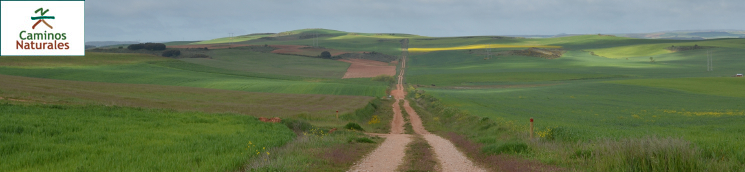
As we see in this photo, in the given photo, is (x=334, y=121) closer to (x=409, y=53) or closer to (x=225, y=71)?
(x=225, y=71)

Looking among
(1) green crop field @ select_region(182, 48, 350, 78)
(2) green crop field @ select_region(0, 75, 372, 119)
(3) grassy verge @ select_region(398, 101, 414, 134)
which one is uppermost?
(1) green crop field @ select_region(182, 48, 350, 78)

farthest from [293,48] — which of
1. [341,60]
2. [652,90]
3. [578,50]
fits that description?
[652,90]

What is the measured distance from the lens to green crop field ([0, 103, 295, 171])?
1159 cm

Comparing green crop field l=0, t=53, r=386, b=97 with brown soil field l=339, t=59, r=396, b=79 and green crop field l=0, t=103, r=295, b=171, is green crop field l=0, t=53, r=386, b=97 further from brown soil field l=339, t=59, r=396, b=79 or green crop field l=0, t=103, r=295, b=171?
green crop field l=0, t=103, r=295, b=171

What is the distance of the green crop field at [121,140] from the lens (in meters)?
11.6

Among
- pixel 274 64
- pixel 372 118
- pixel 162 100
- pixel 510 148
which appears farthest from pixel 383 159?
pixel 274 64

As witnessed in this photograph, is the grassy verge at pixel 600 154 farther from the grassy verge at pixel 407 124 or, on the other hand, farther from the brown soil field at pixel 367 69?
the brown soil field at pixel 367 69

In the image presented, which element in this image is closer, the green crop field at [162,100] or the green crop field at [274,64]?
the green crop field at [162,100]

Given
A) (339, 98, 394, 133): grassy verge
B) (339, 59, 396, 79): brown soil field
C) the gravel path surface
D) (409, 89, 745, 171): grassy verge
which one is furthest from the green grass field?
(339, 59, 396, 79): brown soil field

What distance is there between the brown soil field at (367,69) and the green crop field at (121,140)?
273ft

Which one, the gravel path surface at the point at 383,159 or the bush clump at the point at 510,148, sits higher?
the bush clump at the point at 510,148

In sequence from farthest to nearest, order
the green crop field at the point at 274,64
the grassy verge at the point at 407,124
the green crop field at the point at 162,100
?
the green crop field at the point at 274,64, the grassy verge at the point at 407,124, the green crop field at the point at 162,100

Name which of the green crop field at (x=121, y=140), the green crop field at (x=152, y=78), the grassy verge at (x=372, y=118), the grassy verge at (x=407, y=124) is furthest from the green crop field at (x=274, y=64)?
the green crop field at (x=121, y=140)

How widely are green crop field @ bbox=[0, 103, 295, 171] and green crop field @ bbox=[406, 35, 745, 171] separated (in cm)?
950
